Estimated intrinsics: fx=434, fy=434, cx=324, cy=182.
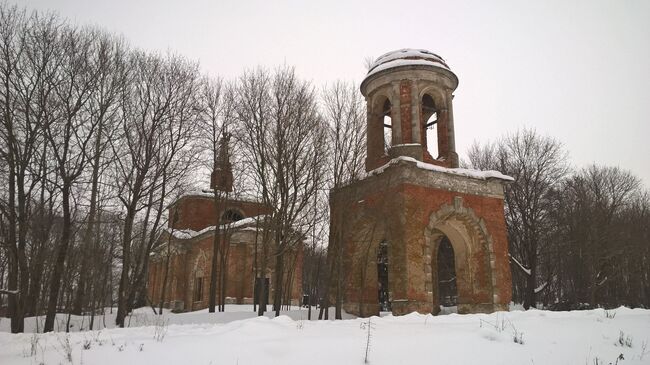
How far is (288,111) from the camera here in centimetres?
1528

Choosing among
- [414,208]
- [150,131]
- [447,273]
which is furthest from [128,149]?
[447,273]

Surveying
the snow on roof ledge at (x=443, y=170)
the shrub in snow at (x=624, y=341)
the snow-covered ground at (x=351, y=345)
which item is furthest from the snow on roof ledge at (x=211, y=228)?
the shrub in snow at (x=624, y=341)

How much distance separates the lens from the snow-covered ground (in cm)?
613

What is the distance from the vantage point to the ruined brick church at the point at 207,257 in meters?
26.6

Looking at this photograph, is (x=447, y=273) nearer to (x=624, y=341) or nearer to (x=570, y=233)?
(x=570, y=233)

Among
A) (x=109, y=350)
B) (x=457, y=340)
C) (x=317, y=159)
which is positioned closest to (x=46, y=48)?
(x=317, y=159)

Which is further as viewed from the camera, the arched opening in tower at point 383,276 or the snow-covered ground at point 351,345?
the arched opening in tower at point 383,276

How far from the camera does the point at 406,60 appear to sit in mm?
17844

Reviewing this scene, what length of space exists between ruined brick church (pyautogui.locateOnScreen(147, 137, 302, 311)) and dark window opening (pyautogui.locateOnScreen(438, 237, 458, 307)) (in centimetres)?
910

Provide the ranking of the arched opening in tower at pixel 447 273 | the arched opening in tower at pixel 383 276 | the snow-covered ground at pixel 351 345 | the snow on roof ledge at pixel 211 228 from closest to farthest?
the snow-covered ground at pixel 351 345 < the arched opening in tower at pixel 383 276 < the snow on roof ledge at pixel 211 228 < the arched opening in tower at pixel 447 273

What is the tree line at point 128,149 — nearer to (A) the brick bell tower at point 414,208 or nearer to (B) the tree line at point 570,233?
(A) the brick bell tower at point 414,208

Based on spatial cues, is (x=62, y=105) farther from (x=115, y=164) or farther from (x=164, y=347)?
(x=164, y=347)

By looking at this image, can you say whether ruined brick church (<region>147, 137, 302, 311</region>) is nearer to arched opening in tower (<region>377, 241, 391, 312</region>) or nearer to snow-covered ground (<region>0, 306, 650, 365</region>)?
arched opening in tower (<region>377, 241, 391, 312</region>)

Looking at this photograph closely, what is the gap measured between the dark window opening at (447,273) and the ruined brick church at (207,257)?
9.10 metres
